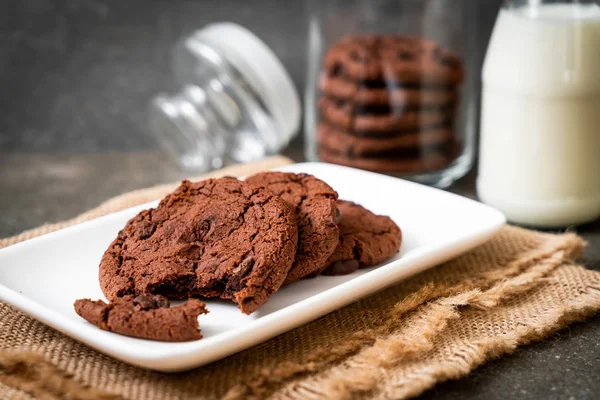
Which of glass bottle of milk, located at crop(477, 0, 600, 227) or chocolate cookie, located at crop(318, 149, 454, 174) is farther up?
glass bottle of milk, located at crop(477, 0, 600, 227)

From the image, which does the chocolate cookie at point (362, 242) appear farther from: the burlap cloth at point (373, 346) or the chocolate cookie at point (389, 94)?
the chocolate cookie at point (389, 94)

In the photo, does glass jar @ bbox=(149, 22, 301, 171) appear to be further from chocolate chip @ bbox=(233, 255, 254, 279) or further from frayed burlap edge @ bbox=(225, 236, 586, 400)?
chocolate chip @ bbox=(233, 255, 254, 279)

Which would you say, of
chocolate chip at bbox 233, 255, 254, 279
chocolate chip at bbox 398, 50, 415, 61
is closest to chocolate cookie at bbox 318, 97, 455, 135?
chocolate chip at bbox 398, 50, 415, 61

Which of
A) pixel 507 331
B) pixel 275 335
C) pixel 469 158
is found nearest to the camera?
pixel 275 335

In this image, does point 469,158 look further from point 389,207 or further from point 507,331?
point 507,331

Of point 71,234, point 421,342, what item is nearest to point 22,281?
point 71,234

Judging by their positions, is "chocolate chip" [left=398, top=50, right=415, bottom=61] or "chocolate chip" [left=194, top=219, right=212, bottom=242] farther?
"chocolate chip" [left=398, top=50, right=415, bottom=61]
